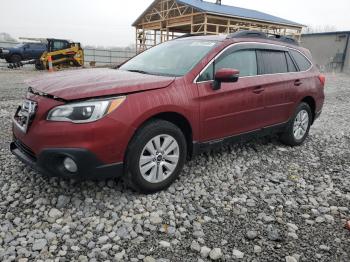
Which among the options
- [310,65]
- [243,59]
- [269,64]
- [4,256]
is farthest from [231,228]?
[310,65]

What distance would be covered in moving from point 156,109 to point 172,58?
1.16 m

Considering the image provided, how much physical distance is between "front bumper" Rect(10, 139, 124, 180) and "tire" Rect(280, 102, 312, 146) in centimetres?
315

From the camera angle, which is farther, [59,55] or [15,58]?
[15,58]

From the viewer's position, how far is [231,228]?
2.99 m

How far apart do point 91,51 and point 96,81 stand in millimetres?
28729

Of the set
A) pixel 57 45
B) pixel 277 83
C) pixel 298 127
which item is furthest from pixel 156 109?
pixel 57 45

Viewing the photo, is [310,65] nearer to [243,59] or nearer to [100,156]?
[243,59]

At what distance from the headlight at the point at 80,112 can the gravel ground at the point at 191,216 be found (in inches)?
35.3

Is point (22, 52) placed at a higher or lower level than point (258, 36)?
higher

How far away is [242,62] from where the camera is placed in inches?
171

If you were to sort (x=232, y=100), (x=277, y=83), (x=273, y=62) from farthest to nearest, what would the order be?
(x=273, y=62) → (x=277, y=83) → (x=232, y=100)

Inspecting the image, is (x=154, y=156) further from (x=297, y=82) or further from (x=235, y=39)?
(x=297, y=82)

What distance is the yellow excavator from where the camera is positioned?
2047 cm

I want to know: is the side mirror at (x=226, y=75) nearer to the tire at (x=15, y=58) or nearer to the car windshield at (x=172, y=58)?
the car windshield at (x=172, y=58)
